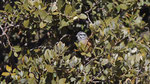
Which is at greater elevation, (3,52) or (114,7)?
(114,7)

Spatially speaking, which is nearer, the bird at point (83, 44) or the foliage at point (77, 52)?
the foliage at point (77, 52)

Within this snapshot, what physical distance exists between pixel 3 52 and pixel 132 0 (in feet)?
4.24

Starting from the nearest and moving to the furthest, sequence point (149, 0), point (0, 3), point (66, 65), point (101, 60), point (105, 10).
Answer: point (66, 65) < point (101, 60) < point (105, 10) < point (0, 3) < point (149, 0)

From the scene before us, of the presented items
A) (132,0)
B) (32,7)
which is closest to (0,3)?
(32,7)

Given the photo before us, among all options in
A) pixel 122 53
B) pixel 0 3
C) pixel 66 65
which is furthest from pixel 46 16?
pixel 0 3

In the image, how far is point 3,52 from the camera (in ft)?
7.44

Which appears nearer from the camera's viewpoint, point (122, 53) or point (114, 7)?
point (122, 53)

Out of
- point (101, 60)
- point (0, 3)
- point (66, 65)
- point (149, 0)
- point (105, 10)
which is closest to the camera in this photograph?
point (66, 65)

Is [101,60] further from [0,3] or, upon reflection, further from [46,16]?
[0,3]

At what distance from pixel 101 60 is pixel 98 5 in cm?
49

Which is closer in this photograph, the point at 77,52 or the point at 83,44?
the point at 83,44

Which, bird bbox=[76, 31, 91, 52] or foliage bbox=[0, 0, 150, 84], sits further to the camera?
bird bbox=[76, 31, 91, 52]

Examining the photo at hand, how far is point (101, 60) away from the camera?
159 centimetres

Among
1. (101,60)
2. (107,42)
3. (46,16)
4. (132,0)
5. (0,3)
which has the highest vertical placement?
(0,3)
